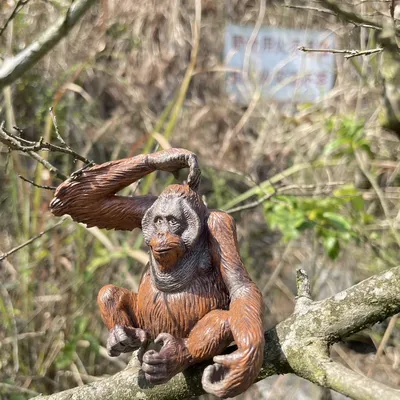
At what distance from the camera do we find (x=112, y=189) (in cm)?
62

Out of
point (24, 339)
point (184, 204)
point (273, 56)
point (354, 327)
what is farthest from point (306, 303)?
point (273, 56)

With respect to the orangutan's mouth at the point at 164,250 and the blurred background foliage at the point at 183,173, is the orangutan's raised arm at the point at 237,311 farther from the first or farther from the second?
the blurred background foliage at the point at 183,173

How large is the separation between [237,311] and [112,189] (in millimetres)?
208

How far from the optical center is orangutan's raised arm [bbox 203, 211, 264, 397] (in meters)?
0.50

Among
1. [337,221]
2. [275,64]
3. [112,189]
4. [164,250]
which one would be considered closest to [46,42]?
[112,189]

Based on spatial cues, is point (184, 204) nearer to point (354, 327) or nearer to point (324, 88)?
point (354, 327)

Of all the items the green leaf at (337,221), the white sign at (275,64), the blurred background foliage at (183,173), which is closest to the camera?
the green leaf at (337,221)

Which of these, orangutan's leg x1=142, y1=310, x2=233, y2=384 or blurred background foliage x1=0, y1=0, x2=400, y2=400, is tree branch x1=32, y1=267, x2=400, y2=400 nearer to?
orangutan's leg x1=142, y1=310, x2=233, y2=384

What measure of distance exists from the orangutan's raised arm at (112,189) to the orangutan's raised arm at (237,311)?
0.07 metres

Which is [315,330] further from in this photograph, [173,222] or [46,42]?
[46,42]

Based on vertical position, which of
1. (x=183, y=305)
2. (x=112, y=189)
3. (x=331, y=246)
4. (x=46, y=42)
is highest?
(x=46, y=42)

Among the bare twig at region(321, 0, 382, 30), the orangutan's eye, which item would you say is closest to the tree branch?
the orangutan's eye

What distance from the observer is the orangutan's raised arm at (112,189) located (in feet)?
1.99

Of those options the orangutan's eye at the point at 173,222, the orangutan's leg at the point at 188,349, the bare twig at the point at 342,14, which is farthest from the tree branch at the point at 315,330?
the bare twig at the point at 342,14
